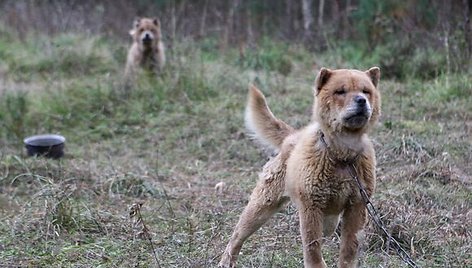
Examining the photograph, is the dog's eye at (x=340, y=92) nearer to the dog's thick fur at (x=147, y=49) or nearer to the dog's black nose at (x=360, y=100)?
the dog's black nose at (x=360, y=100)

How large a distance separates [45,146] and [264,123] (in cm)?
348

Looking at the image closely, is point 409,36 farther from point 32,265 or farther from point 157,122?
point 32,265

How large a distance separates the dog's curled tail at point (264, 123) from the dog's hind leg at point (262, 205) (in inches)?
13.5

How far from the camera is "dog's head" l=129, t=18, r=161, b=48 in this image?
11398 millimetres

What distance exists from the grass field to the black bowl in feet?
0.46

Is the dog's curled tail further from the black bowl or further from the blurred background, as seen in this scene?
the blurred background

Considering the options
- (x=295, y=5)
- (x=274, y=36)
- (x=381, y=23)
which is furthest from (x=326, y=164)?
(x=295, y=5)

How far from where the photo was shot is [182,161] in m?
7.79

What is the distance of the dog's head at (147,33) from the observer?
449 inches

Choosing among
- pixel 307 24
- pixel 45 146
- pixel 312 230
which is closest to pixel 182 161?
pixel 45 146

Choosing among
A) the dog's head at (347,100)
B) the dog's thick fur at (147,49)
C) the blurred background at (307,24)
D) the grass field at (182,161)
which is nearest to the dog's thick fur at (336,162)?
the dog's head at (347,100)

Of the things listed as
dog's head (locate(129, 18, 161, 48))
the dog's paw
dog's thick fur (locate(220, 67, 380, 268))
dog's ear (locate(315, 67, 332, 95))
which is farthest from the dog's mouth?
dog's head (locate(129, 18, 161, 48))

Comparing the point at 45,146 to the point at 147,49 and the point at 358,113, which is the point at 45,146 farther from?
the point at 358,113

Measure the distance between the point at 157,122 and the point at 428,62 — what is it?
4.10 metres
